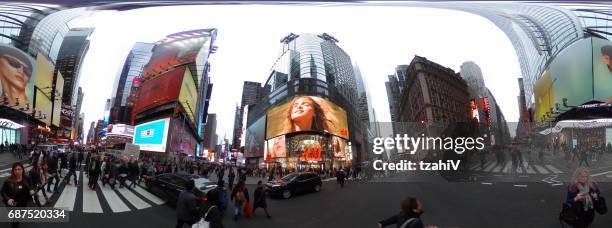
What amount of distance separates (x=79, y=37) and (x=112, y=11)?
0.36 m

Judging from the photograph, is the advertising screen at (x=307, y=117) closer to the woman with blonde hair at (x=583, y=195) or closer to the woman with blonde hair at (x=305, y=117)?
the woman with blonde hair at (x=305, y=117)

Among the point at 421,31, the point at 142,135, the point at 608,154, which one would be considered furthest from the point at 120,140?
the point at 608,154

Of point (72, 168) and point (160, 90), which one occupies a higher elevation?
point (160, 90)

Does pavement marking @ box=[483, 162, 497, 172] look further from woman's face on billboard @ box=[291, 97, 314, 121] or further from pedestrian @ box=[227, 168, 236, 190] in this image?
pedestrian @ box=[227, 168, 236, 190]

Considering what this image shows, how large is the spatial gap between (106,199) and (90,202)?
0.13m

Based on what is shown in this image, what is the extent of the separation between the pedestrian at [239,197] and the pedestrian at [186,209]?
31 centimetres

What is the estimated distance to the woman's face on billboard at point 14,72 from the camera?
3258 millimetres

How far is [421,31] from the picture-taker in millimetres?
3457

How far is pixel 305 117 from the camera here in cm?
310

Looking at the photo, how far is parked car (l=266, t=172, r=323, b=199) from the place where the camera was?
3217mm

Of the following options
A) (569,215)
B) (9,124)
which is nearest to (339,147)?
(569,215)

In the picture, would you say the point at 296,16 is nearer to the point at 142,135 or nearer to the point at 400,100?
the point at 400,100

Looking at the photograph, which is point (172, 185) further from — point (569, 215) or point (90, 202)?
point (569, 215)

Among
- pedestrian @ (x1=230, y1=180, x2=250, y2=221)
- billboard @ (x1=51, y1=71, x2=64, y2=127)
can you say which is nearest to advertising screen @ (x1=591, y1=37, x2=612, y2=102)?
pedestrian @ (x1=230, y1=180, x2=250, y2=221)
